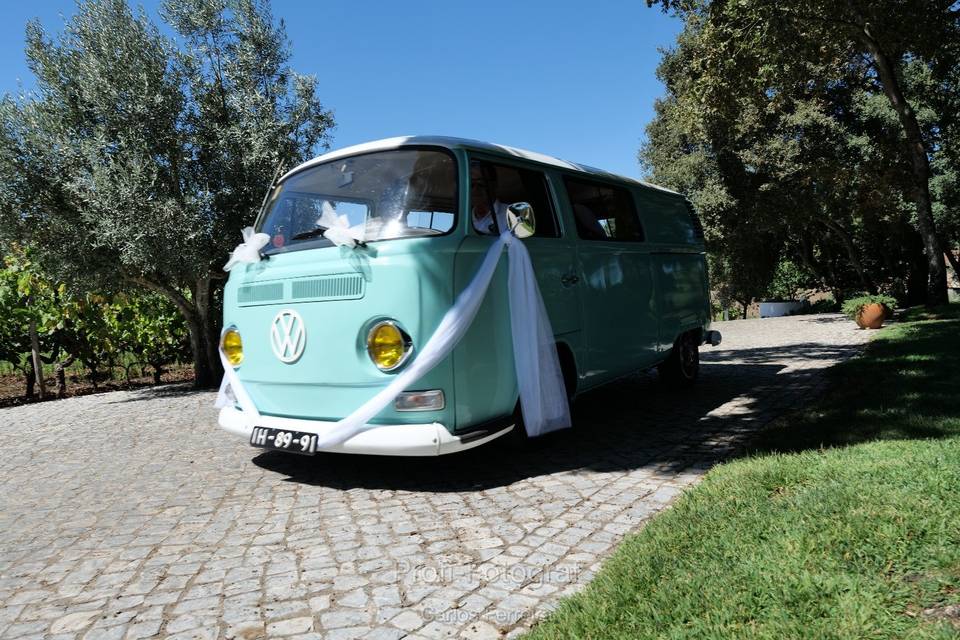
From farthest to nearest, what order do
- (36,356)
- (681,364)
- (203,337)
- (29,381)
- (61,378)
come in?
(203,337) < (61,378) < (29,381) < (36,356) < (681,364)

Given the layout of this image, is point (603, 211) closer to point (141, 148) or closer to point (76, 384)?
point (141, 148)

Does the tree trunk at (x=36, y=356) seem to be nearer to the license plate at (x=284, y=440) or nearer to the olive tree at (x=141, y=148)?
the olive tree at (x=141, y=148)

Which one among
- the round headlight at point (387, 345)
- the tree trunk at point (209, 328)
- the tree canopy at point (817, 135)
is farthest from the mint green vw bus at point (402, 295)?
the tree canopy at point (817, 135)

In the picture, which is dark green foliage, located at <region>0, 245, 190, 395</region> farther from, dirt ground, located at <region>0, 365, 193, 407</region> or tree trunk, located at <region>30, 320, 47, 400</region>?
dirt ground, located at <region>0, 365, 193, 407</region>

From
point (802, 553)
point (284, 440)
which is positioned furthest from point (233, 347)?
point (802, 553)

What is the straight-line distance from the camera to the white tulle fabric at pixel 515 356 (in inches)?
155

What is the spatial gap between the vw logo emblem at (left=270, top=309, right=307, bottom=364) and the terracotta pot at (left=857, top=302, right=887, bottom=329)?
14.4m

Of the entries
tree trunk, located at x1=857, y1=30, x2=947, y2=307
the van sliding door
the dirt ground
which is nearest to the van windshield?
the van sliding door

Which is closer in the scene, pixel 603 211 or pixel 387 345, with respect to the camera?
pixel 387 345

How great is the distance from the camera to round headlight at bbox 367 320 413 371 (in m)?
3.94

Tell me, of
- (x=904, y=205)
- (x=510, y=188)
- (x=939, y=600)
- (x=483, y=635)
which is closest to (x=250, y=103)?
(x=510, y=188)

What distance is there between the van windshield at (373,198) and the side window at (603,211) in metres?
1.53

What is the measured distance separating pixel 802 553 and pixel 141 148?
32.0 ft

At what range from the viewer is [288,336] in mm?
4348
